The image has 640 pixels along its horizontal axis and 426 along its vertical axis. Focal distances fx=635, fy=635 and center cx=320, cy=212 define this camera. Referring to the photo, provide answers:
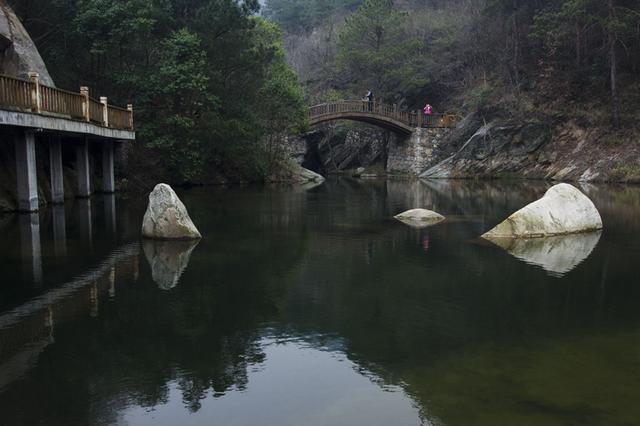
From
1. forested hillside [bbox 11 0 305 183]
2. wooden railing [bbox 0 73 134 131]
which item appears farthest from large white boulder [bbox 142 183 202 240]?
forested hillside [bbox 11 0 305 183]

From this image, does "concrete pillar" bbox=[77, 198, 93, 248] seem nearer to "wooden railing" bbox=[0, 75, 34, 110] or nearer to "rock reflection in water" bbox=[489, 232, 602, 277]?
"wooden railing" bbox=[0, 75, 34, 110]

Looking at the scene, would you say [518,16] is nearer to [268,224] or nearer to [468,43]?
[468,43]

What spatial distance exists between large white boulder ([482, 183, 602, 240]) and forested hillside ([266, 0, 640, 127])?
21.9m

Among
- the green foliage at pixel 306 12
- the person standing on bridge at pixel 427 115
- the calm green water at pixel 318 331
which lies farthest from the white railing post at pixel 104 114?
the green foliage at pixel 306 12

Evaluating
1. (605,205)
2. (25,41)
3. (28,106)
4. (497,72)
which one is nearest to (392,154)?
(497,72)

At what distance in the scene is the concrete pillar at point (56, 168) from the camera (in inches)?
753

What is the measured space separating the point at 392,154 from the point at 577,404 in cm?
4707

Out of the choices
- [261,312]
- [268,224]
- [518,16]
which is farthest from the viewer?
[518,16]

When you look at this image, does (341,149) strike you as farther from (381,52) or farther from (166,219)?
(166,219)

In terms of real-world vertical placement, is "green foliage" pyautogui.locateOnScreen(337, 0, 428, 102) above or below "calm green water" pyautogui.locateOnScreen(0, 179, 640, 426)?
above

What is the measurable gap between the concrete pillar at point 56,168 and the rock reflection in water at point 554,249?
1315 cm

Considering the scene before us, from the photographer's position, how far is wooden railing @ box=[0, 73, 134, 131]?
1435 cm

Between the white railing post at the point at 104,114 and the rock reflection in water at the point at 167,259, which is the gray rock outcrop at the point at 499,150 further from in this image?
the rock reflection in water at the point at 167,259

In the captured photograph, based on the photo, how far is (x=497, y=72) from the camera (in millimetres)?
47281
